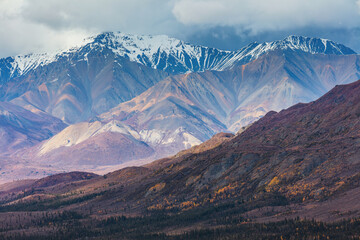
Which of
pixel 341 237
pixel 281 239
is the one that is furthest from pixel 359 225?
pixel 281 239

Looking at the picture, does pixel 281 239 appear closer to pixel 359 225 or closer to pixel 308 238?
pixel 308 238

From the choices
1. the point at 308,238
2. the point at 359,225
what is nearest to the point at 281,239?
the point at 308,238

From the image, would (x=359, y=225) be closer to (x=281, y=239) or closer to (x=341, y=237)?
(x=341, y=237)
